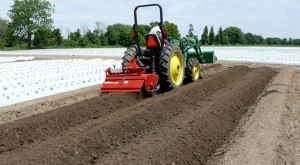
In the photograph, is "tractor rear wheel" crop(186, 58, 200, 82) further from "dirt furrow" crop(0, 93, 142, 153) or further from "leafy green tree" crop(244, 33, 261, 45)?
"leafy green tree" crop(244, 33, 261, 45)

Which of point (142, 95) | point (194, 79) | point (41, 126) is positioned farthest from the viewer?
point (194, 79)

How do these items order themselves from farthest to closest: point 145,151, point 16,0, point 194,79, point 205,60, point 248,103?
point 16,0
point 205,60
point 194,79
point 248,103
point 145,151

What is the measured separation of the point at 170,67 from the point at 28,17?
59.4 m

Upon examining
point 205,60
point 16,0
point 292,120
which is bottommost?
point 292,120

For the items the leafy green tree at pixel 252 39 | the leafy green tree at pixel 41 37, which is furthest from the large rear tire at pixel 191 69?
the leafy green tree at pixel 252 39

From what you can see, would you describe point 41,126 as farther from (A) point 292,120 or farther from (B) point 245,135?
(A) point 292,120

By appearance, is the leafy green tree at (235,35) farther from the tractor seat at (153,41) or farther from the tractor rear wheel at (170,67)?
the tractor seat at (153,41)

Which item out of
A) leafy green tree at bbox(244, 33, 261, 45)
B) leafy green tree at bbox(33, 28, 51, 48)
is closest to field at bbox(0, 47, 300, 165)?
leafy green tree at bbox(33, 28, 51, 48)

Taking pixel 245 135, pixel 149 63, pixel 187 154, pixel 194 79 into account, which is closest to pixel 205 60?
pixel 194 79

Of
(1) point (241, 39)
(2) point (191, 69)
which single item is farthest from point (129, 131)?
(1) point (241, 39)

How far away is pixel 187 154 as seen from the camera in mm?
4578

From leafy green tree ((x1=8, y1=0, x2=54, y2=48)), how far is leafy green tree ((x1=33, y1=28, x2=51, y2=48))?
0.74 metres

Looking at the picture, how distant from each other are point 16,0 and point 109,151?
215 feet

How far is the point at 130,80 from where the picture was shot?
Result: 7668 mm
